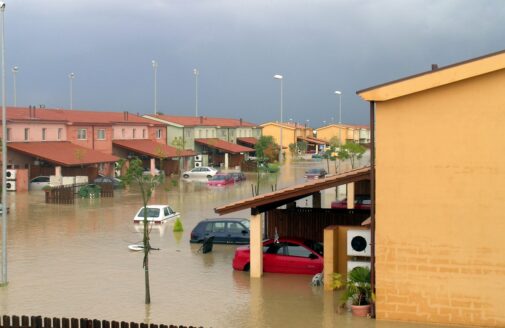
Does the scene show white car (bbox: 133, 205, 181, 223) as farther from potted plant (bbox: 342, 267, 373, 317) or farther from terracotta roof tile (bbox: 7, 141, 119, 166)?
terracotta roof tile (bbox: 7, 141, 119, 166)

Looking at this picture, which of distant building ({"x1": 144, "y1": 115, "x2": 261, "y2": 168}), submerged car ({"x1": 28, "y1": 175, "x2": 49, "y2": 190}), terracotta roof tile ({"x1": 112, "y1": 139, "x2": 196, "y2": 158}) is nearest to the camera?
submerged car ({"x1": 28, "y1": 175, "x2": 49, "y2": 190})

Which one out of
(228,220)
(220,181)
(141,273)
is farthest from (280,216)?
(220,181)

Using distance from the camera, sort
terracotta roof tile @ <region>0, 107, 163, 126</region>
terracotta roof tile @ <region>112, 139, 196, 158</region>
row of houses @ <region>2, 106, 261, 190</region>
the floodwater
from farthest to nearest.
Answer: terracotta roof tile @ <region>112, 139, 196, 158</region> → terracotta roof tile @ <region>0, 107, 163, 126</region> → row of houses @ <region>2, 106, 261, 190</region> → the floodwater

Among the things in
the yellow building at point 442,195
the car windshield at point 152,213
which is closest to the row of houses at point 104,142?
the car windshield at point 152,213

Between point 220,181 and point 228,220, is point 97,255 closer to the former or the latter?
point 228,220

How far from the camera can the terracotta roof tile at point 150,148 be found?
206 feet

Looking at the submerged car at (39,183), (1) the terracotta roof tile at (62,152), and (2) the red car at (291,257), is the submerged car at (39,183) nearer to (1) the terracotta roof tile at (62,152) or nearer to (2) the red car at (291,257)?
(1) the terracotta roof tile at (62,152)

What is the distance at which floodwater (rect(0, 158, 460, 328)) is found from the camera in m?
16.0

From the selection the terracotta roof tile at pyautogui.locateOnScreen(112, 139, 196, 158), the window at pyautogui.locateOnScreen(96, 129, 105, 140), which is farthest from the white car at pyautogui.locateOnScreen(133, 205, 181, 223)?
the window at pyautogui.locateOnScreen(96, 129, 105, 140)

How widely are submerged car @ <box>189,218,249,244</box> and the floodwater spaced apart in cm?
42

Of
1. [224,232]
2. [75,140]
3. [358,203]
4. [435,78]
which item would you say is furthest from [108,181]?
[435,78]

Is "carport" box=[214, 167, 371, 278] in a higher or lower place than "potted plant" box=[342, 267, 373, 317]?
higher

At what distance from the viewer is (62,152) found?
53500 millimetres

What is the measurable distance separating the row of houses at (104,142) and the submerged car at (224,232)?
26.3 m
